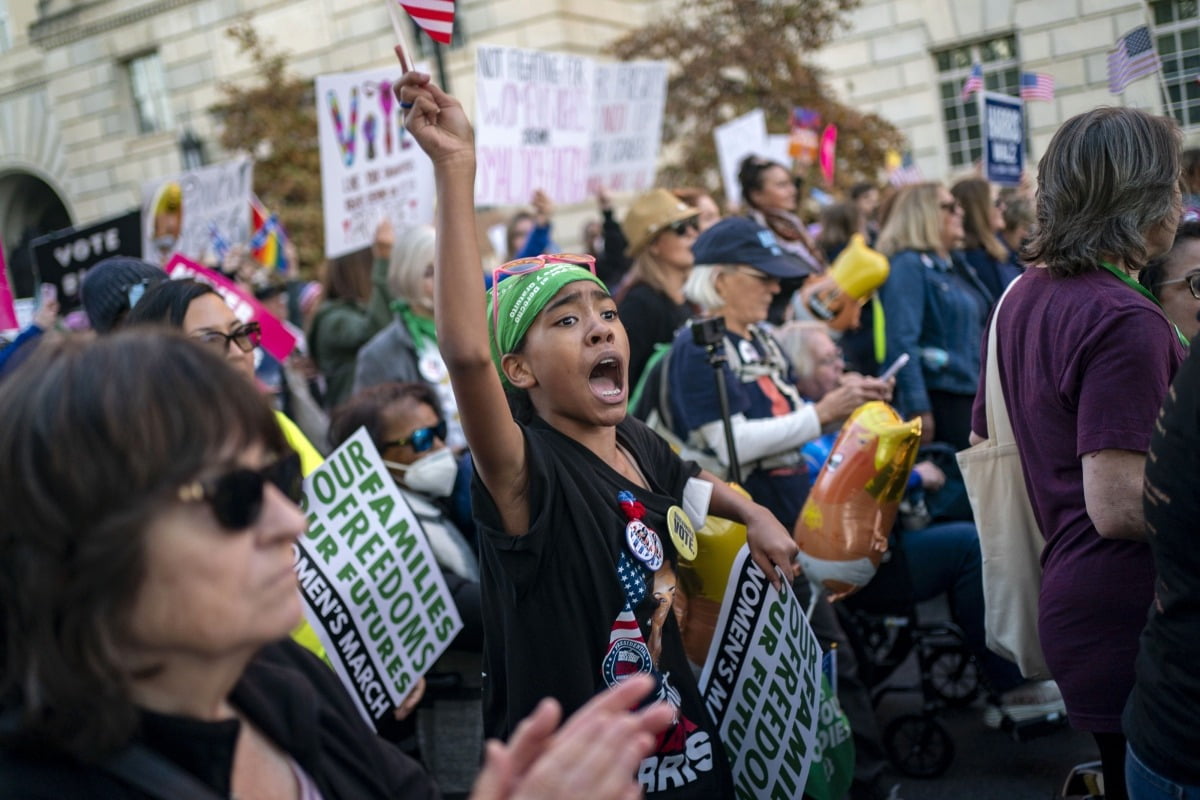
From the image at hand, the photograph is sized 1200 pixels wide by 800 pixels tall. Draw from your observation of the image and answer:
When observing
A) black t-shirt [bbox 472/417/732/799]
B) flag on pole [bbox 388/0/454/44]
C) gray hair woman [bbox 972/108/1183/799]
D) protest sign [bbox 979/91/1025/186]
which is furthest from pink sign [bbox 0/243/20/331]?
protest sign [bbox 979/91/1025/186]

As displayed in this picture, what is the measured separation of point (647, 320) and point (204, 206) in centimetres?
496

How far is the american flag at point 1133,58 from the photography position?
15.9 ft

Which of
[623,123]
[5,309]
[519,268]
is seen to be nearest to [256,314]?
[5,309]

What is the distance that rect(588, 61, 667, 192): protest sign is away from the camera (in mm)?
9062

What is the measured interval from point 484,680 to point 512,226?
342 inches

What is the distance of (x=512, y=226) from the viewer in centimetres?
1108

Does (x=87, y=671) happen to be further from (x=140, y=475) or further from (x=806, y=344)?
(x=806, y=344)

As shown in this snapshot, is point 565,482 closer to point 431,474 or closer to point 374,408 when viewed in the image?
point 431,474

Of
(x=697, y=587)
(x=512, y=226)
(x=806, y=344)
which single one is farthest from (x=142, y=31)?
(x=697, y=587)

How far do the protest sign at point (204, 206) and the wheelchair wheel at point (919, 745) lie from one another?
6056 millimetres

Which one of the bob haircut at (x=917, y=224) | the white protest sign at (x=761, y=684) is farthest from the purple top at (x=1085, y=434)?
the bob haircut at (x=917, y=224)

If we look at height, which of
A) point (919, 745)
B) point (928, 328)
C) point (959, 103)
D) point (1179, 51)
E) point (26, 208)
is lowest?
point (919, 745)

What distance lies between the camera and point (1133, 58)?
194 inches

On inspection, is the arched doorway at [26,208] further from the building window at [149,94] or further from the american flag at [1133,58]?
the american flag at [1133,58]
